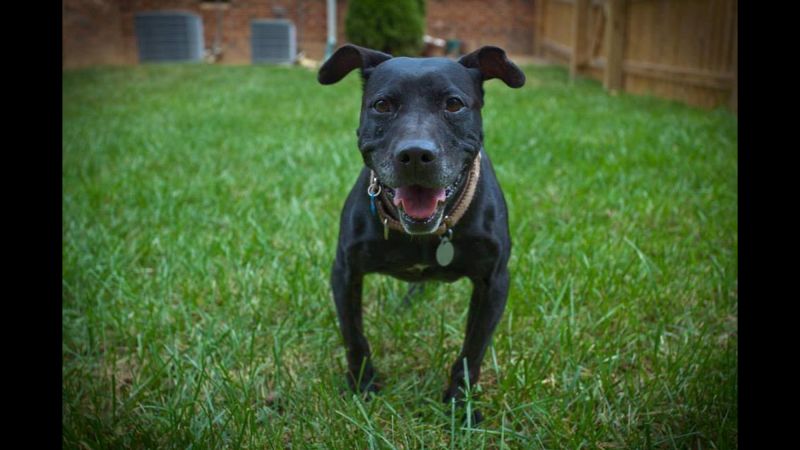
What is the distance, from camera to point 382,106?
1.99 metres

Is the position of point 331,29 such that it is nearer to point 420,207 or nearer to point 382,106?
point 382,106

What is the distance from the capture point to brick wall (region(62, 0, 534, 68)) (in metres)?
14.5

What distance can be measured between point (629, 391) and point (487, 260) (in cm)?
62

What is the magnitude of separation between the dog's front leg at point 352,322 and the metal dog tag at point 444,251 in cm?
28

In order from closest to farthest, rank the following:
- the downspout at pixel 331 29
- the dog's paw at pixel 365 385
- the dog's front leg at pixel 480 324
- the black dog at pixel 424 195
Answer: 1. the black dog at pixel 424 195
2. the dog's front leg at pixel 480 324
3. the dog's paw at pixel 365 385
4. the downspout at pixel 331 29

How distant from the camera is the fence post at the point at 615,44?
10.0 meters

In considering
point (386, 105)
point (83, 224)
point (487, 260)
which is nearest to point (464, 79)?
point (386, 105)

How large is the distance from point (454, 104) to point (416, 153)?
282mm

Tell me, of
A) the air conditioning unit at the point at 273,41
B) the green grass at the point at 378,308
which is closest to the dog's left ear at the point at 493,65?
the green grass at the point at 378,308

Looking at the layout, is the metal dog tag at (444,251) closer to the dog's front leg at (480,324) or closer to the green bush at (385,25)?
the dog's front leg at (480,324)

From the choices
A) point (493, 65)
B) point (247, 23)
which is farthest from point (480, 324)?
point (247, 23)

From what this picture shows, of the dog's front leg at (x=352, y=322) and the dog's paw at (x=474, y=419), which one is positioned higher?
the dog's front leg at (x=352, y=322)

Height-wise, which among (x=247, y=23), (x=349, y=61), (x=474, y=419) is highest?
(x=349, y=61)

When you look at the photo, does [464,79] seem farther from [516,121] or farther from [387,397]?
[516,121]
